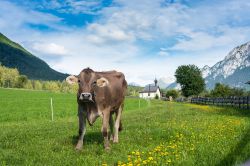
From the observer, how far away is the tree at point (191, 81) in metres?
141

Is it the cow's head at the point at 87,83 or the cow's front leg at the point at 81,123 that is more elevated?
the cow's head at the point at 87,83

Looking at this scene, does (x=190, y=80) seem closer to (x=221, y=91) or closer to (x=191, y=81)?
(x=191, y=81)

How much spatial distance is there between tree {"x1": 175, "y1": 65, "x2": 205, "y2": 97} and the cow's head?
132858 millimetres

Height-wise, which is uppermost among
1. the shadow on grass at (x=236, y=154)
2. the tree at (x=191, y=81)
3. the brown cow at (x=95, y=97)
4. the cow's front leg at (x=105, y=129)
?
the tree at (x=191, y=81)

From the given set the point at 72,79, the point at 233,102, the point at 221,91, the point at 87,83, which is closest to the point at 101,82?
the point at 87,83

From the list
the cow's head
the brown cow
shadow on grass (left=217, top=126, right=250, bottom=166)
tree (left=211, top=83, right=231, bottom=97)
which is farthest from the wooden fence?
tree (left=211, top=83, right=231, bottom=97)

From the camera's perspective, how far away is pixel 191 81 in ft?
465

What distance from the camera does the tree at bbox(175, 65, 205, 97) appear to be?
141 meters

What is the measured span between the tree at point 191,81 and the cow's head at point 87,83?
13286 cm

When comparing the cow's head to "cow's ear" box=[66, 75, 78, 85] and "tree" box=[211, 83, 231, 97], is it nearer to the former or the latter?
"cow's ear" box=[66, 75, 78, 85]

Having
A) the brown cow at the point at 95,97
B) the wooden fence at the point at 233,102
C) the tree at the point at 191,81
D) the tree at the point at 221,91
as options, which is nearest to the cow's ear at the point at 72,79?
the brown cow at the point at 95,97

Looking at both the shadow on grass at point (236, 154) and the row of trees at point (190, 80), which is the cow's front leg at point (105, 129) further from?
the row of trees at point (190, 80)

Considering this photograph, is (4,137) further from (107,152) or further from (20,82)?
(20,82)

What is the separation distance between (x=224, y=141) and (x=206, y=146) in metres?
1.22
